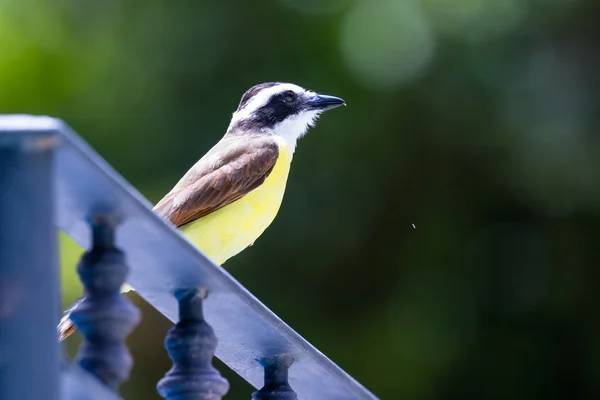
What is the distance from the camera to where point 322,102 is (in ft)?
20.5

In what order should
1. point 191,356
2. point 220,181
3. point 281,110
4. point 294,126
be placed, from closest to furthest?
point 191,356 < point 220,181 < point 294,126 < point 281,110

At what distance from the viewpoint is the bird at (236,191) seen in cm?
547

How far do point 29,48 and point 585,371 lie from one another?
430 cm

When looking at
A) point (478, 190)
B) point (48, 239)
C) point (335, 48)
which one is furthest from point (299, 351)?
point (478, 190)

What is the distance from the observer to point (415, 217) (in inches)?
340

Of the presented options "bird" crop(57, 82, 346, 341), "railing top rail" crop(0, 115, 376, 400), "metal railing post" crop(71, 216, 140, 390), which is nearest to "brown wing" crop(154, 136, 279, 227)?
"bird" crop(57, 82, 346, 341)

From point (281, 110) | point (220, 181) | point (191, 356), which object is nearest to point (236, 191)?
point (220, 181)

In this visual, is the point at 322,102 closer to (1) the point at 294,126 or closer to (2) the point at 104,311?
(1) the point at 294,126

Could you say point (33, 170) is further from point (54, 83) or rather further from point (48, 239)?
point (54, 83)

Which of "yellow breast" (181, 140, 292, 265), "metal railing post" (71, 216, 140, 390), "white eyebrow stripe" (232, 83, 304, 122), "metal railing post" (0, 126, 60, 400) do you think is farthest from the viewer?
"white eyebrow stripe" (232, 83, 304, 122)

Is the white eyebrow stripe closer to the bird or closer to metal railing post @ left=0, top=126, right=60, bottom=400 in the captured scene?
the bird

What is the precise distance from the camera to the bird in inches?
215

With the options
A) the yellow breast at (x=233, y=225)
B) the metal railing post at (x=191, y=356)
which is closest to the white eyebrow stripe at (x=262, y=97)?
the yellow breast at (x=233, y=225)

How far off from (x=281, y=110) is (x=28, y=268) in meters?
4.85
